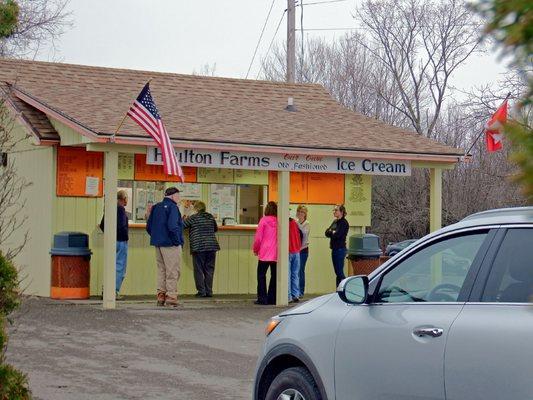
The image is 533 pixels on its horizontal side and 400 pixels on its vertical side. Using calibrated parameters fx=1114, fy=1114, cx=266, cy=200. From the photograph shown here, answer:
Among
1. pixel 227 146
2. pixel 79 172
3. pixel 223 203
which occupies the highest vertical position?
pixel 227 146

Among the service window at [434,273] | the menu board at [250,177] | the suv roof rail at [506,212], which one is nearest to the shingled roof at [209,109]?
the menu board at [250,177]

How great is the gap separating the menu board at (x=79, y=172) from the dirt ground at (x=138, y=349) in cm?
202

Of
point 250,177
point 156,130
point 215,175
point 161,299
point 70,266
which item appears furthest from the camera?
point 250,177

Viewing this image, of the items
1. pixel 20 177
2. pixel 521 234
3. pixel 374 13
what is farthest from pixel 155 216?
pixel 374 13

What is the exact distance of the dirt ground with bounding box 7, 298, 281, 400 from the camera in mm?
10992

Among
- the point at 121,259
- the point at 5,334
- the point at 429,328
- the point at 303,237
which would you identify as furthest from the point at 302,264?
the point at 429,328

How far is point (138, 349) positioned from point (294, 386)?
265 inches

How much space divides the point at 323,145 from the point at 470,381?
530 inches

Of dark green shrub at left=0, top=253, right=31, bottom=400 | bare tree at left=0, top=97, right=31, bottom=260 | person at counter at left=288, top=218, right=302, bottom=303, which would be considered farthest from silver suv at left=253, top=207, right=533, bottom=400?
person at counter at left=288, top=218, right=302, bottom=303

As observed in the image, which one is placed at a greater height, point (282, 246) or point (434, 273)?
point (434, 273)

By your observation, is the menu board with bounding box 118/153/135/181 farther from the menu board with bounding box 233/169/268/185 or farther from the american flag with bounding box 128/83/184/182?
the american flag with bounding box 128/83/184/182

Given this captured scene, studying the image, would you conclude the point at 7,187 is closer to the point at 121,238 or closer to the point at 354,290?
the point at 121,238

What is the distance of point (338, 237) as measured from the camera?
20.3 metres

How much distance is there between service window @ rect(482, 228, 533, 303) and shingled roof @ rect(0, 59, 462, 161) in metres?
11.7
